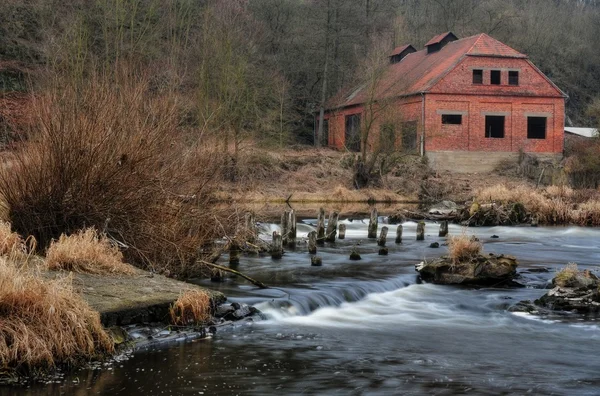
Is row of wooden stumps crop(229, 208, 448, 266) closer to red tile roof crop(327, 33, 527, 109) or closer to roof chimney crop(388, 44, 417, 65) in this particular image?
red tile roof crop(327, 33, 527, 109)

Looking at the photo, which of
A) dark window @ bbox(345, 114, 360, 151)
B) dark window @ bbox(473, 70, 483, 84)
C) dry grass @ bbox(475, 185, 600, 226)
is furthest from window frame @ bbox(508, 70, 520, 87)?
dry grass @ bbox(475, 185, 600, 226)

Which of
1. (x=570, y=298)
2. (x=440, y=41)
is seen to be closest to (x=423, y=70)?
(x=440, y=41)

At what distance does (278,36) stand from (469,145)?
19.2 metres

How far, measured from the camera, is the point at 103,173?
1387 centimetres

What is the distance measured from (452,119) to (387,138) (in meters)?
7.82

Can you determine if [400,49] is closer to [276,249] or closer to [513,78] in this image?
[513,78]

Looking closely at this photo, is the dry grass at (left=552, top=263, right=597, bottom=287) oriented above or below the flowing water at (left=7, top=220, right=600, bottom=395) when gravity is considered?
above

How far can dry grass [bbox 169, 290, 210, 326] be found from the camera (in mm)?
11242

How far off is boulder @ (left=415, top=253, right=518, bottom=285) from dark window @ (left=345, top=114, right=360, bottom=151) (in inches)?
1027

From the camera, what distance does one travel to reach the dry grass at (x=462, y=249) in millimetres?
16797

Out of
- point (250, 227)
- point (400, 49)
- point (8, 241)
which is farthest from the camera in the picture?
point (400, 49)

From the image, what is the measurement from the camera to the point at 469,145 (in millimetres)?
46812

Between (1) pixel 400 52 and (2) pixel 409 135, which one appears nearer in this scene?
(2) pixel 409 135

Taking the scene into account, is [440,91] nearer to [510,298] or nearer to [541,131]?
[541,131]
